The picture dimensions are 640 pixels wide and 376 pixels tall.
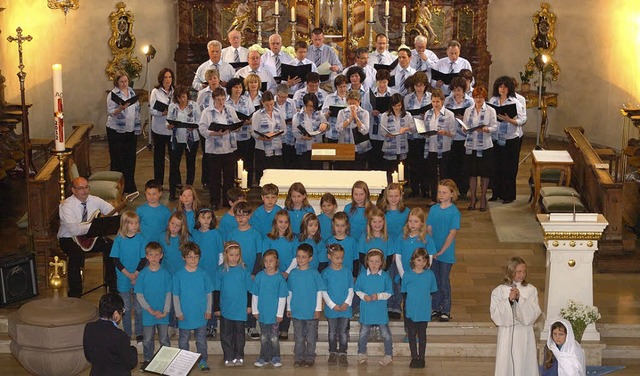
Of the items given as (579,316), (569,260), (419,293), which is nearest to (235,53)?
(419,293)

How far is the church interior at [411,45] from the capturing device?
14.3 m

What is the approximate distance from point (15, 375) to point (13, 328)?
3.83 ft

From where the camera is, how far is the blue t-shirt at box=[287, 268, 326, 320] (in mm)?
11711

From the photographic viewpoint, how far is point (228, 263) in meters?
11.7

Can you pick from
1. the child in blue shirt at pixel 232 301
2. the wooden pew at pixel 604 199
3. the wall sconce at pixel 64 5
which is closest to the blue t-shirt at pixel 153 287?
the child in blue shirt at pixel 232 301

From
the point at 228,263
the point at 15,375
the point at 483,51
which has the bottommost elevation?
the point at 15,375

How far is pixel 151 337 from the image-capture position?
39.1 feet

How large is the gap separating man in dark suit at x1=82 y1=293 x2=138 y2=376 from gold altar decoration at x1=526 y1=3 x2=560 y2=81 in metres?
12.8

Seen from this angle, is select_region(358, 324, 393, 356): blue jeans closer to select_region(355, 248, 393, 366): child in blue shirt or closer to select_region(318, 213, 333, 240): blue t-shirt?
select_region(355, 248, 393, 366): child in blue shirt

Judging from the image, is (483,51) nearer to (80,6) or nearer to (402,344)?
(80,6)

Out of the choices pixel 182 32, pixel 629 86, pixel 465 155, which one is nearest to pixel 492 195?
pixel 465 155

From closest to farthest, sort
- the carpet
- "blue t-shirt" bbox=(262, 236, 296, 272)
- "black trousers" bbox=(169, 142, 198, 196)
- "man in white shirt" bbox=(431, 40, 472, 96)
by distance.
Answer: "blue t-shirt" bbox=(262, 236, 296, 272) → the carpet → "black trousers" bbox=(169, 142, 198, 196) → "man in white shirt" bbox=(431, 40, 472, 96)

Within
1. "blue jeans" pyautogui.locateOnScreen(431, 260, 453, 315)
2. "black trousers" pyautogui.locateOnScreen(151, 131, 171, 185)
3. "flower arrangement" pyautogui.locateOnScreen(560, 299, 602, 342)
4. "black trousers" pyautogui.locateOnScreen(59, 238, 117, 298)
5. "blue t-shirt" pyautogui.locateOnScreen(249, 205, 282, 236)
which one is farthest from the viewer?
"black trousers" pyautogui.locateOnScreen(151, 131, 171, 185)

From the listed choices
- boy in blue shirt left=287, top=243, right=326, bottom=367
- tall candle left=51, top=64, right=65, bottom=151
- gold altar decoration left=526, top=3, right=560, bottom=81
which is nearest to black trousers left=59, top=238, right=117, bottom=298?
tall candle left=51, top=64, right=65, bottom=151
